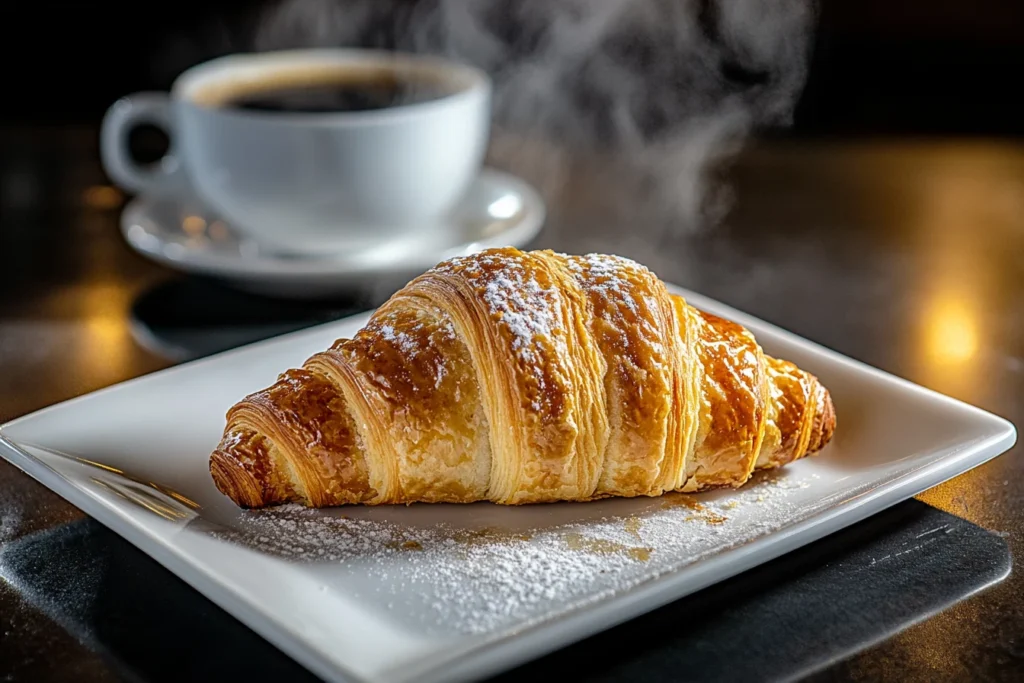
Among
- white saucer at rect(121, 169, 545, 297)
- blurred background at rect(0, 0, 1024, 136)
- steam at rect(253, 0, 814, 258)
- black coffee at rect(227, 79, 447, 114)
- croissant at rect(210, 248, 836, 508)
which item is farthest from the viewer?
blurred background at rect(0, 0, 1024, 136)

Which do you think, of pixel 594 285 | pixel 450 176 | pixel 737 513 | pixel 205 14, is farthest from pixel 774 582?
pixel 205 14

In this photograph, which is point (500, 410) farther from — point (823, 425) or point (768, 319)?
point (768, 319)

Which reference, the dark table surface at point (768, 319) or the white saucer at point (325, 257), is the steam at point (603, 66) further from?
the white saucer at point (325, 257)

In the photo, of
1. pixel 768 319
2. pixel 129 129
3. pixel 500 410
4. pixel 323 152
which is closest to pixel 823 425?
pixel 500 410

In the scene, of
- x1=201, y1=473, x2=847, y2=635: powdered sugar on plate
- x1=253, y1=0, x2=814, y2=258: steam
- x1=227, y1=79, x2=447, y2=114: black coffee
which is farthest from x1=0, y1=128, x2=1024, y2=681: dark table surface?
x1=227, y1=79, x2=447, y2=114: black coffee

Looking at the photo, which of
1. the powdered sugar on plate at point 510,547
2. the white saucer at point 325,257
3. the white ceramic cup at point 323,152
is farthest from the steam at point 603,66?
the powdered sugar on plate at point 510,547

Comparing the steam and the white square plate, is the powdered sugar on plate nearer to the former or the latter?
the white square plate
